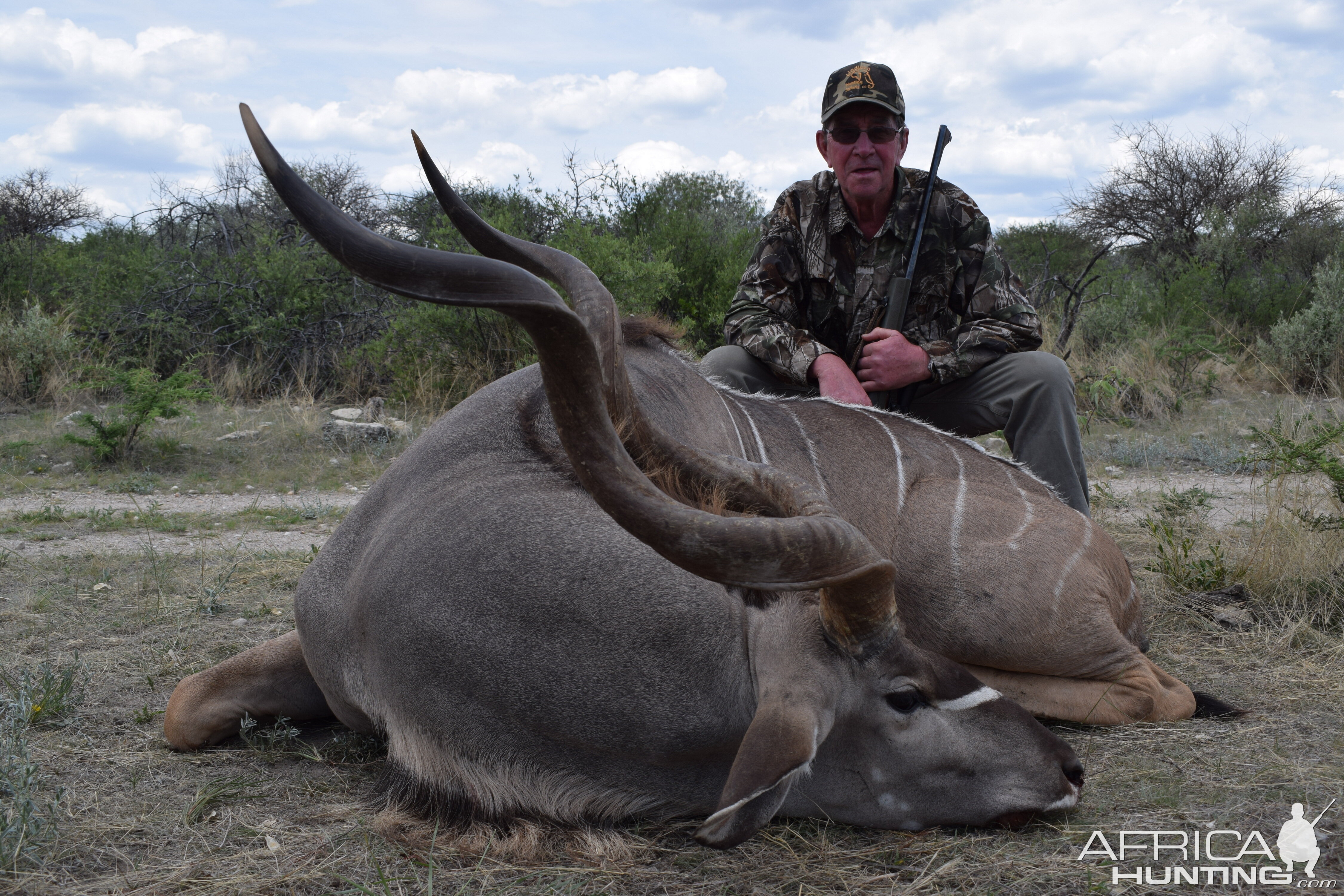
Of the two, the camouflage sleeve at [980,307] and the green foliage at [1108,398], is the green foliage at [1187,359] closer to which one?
the green foliage at [1108,398]

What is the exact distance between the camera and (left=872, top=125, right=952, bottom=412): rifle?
475 centimetres

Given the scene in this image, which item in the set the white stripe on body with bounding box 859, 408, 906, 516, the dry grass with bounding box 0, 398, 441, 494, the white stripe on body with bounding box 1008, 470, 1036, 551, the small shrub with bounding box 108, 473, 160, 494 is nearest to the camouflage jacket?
the white stripe on body with bounding box 859, 408, 906, 516

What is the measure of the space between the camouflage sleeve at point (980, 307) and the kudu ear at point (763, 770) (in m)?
2.87

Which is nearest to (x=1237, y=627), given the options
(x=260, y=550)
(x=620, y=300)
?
(x=260, y=550)

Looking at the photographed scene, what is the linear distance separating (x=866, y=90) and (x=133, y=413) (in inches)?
265

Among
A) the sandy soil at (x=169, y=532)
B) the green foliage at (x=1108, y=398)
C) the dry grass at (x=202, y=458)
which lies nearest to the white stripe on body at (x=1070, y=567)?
the sandy soil at (x=169, y=532)

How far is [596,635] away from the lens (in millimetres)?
2309

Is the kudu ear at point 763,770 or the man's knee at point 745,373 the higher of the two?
the man's knee at point 745,373

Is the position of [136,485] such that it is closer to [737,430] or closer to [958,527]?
[737,430]

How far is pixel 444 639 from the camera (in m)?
2.35

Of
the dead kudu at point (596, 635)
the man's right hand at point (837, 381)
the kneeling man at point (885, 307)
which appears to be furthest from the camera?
the kneeling man at point (885, 307)

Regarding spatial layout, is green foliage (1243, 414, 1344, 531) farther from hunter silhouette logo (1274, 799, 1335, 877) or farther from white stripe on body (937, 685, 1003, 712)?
white stripe on body (937, 685, 1003, 712)

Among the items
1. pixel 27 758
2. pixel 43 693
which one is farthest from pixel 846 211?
pixel 27 758

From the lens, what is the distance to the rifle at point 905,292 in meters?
4.75
